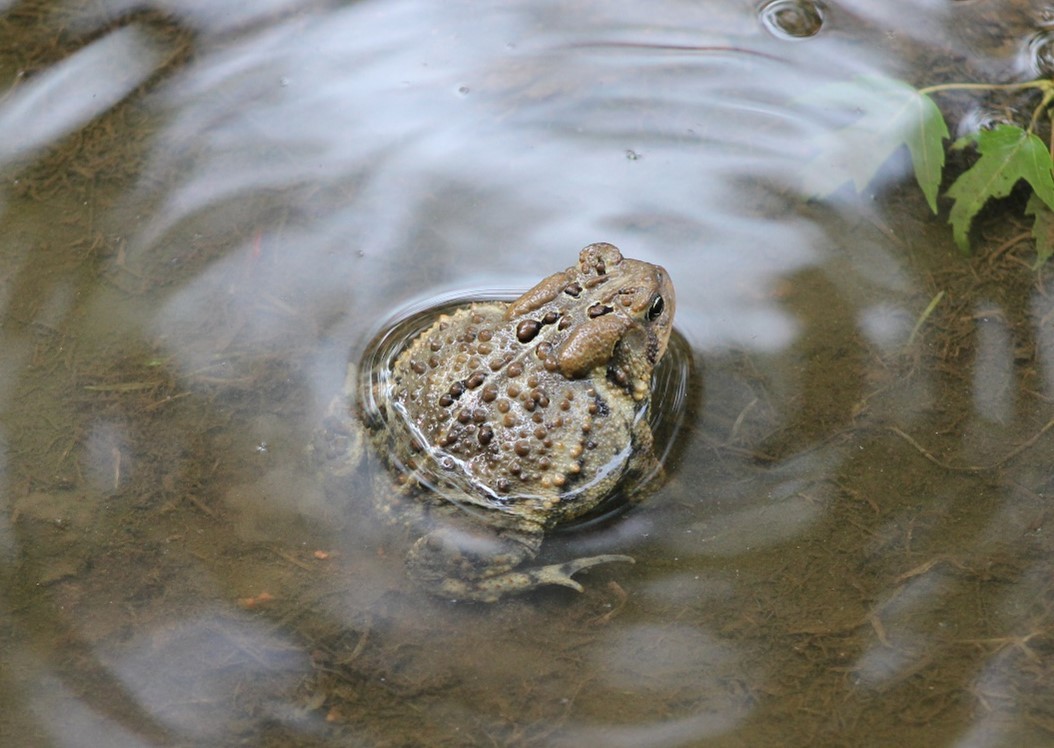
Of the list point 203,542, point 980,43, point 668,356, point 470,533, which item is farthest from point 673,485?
point 980,43

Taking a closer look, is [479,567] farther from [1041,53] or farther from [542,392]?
[1041,53]

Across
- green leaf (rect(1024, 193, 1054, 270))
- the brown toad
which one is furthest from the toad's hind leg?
green leaf (rect(1024, 193, 1054, 270))

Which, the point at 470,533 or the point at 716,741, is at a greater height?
the point at 470,533

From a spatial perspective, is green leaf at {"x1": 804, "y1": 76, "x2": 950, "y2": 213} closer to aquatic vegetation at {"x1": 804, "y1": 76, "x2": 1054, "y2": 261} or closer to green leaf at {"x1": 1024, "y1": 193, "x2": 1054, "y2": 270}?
aquatic vegetation at {"x1": 804, "y1": 76, "x2": 1054, "y2": 261}

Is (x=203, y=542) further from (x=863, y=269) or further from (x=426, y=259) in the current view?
(x=863, y=269)

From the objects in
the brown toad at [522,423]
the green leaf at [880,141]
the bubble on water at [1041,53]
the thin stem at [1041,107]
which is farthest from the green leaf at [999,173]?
the brown toad at [522,423]

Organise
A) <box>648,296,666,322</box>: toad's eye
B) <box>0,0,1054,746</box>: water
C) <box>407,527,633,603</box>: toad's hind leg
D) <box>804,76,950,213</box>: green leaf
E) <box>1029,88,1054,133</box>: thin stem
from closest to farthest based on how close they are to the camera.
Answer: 1. <box>0,0,1054,746</box>: water
2. <box>407,527,633,603</box>: toad's hind leg
3. <box>648,296,666,322</box>: toad's eye
4. <box>804,76,950,213</box>: green leaf
5. <box>1029,88,1054,133</box>: thin stem
